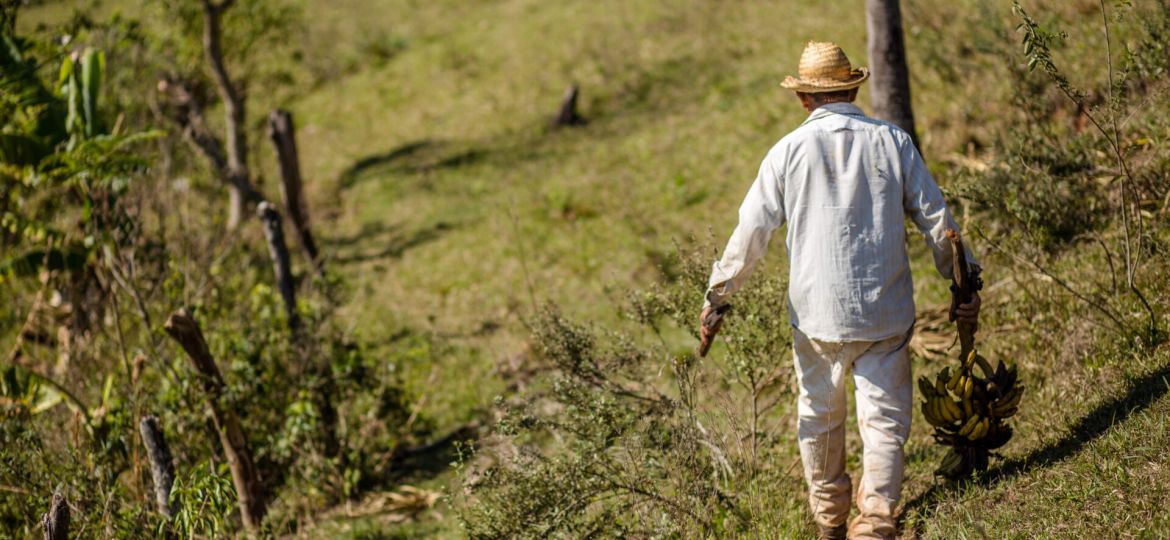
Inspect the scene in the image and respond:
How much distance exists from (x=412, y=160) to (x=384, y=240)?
2.88 m

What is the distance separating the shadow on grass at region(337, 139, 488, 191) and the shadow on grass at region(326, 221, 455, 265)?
1854 mm

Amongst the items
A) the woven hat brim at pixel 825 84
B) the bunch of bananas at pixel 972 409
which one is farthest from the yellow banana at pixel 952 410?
the woven hat brim at pixel 825 84

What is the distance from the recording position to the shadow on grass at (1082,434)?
14.2 feet

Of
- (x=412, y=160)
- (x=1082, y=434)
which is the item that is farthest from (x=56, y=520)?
(x=412, y=160)

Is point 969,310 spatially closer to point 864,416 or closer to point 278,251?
point 864,416

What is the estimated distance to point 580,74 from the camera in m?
17.5

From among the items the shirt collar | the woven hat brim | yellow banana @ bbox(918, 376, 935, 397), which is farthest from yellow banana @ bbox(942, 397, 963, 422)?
the woven hat brim

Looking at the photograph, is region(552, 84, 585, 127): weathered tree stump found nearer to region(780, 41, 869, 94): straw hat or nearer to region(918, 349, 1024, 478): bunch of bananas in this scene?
region(780, 41, 869, 94): straw hat

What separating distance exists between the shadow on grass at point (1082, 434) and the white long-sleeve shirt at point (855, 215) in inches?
35.6

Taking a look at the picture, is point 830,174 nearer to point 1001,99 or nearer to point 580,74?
point 1001,99

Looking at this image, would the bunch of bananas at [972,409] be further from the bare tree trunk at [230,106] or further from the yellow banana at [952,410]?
the bare tree trunk at [230,106]

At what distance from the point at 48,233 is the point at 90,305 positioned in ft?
5.11

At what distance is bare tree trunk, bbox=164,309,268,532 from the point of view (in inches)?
279

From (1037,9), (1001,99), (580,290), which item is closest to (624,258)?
(580,290)
